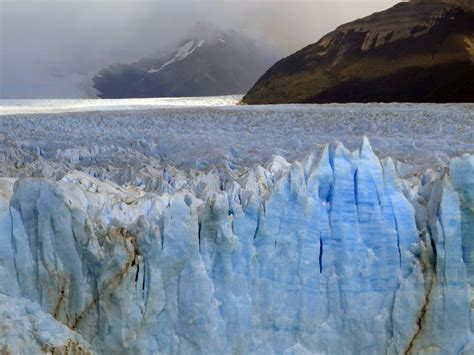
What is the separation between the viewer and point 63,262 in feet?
17.5

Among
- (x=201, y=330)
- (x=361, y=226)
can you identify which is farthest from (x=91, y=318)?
(x=361, y=226)

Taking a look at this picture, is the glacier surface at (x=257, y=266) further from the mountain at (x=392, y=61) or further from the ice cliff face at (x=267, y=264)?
the mountain at (x=392, y=61)

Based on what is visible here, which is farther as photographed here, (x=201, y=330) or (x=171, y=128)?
(x=171, y=128)

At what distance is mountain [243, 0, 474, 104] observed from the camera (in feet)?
66.0

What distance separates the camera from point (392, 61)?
2145cm

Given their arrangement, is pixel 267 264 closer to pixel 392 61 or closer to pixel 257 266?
pixel 257 266

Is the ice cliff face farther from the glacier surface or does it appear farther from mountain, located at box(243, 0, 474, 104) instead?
mountain, located at box(243, 0, 474, 104)

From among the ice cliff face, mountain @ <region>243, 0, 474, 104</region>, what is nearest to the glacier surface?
the ice cliff face

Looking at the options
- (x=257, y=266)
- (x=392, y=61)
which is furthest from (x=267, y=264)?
(x=392, y=61)

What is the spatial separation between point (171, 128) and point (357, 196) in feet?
24.3

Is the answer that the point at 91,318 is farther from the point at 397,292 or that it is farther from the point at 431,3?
the point at 431,3

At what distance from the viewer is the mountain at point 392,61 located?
20.1m

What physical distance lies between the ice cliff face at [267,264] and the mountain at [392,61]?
48.4ft

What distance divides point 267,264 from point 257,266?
0.27 feet
